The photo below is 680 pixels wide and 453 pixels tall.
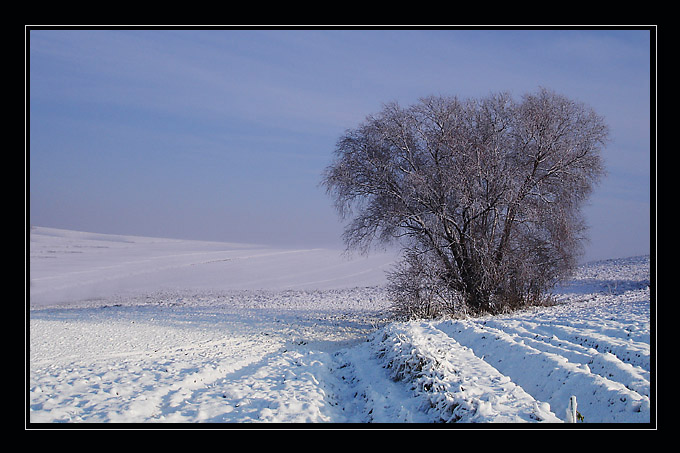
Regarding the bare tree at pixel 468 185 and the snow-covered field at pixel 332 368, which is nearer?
the snow-covered field at pixel 332 368

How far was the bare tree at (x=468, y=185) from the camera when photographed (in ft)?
53.9

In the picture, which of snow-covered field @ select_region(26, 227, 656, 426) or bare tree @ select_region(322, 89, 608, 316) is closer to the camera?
snow-covered field @ select_region(26, 227, 656, 426)

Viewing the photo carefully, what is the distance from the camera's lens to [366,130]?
691 inches

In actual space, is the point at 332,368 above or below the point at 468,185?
below

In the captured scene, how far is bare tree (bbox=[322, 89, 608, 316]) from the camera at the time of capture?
1642 cm

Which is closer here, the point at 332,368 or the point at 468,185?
the point at 332,368

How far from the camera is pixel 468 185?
16062mm

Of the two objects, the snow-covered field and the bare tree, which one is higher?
the bare tree

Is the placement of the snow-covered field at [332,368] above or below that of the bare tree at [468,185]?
below
